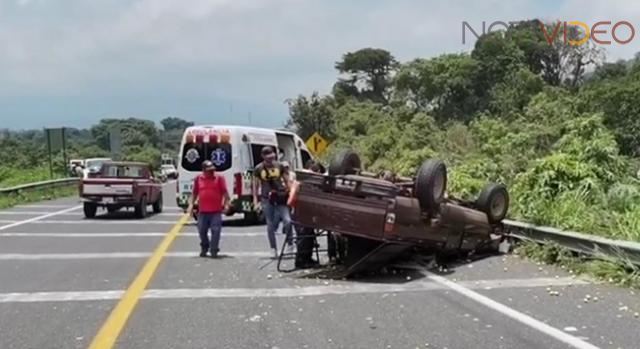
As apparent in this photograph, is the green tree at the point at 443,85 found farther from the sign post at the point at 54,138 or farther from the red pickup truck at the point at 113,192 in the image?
the red pickup truck at the point at 113,192

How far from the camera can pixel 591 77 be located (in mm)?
62906

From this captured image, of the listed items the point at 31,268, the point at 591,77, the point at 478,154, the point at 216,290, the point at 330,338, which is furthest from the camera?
the point at 591,77

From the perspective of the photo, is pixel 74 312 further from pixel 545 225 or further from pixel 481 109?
pixel 481 109

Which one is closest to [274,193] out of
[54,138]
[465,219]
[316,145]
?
[465,219]

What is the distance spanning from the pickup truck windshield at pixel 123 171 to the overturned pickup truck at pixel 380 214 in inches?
535

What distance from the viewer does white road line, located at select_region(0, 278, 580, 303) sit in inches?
337

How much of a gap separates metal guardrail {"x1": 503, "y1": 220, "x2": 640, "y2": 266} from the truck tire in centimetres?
271

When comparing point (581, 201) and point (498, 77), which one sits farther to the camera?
point (498, 77)

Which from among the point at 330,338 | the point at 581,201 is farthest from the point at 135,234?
the point at 330,338

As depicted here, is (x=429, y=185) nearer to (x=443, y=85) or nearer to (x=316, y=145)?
(x=316, y=145)

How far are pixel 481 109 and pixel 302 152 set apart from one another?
47.8 m

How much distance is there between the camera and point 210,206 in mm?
12508

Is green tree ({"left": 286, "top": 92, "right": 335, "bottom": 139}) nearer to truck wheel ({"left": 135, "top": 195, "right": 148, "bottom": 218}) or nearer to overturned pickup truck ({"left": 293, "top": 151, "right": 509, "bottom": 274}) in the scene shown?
truck wheel ({"left": 135, "top": 195, "right": 148, "bottom": 218})

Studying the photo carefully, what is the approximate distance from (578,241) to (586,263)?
0.50 meters
